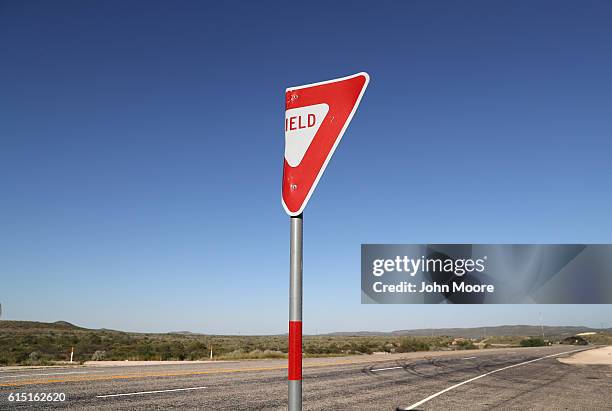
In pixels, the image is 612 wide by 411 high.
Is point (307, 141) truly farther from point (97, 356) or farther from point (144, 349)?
point (144, 349)

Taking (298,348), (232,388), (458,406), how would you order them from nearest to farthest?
(298,348)
(458,406)
(232,388)

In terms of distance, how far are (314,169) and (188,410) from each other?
8761mm

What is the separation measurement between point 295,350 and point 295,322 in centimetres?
14

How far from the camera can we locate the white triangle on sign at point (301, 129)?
8.66 ft

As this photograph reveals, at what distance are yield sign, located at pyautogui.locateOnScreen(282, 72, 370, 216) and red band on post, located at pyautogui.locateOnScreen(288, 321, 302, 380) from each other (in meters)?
0.54

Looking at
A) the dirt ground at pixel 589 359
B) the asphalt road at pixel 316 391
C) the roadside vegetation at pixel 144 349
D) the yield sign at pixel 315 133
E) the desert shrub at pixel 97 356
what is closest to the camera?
the yield sign at pixel 315 133

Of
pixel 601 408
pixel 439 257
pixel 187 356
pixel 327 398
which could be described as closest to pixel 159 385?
pixel 327 398

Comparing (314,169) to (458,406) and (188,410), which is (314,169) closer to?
(188,410)

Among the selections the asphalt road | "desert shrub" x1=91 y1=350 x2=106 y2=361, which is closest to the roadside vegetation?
"desert shrub" x1=91 y1=350 x2=106 y2=361

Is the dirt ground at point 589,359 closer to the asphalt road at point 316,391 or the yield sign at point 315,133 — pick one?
the asphalt road at point 316,391

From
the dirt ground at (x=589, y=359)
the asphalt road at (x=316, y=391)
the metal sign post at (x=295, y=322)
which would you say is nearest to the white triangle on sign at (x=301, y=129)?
the metal sign post at (x=295, y=322)

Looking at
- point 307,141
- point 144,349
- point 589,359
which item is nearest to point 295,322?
point 307,141

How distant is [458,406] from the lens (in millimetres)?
11867

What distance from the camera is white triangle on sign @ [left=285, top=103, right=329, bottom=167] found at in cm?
264
